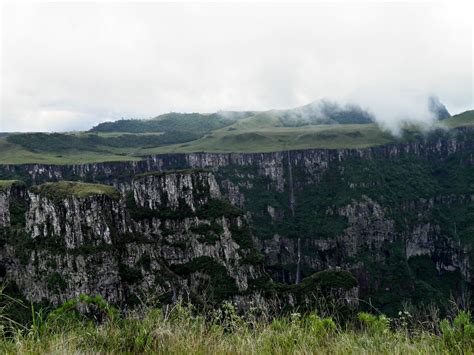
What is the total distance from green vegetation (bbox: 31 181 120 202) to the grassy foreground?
85.7 meters

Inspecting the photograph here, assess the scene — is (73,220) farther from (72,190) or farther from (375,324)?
(375,324)

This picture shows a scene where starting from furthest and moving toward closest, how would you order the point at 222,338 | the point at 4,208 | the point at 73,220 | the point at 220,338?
the point at 4,208 < the point at 73,220 < the point at 222,338 < the point at 220,338

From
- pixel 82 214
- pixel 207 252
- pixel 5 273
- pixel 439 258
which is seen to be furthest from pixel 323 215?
pixel 5 273

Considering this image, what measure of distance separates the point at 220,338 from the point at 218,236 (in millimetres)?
109713

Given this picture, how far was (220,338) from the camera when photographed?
8.20m

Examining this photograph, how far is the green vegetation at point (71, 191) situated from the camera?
89.1m

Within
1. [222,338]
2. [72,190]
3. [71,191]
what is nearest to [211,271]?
[72,190]

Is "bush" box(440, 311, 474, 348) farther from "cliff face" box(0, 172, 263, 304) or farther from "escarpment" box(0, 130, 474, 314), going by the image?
"cliff face" box(0, 172, 263, 304)

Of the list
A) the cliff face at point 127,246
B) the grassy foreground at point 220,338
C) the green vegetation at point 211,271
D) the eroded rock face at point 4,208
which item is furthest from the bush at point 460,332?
the eroded rock face at point 4,208

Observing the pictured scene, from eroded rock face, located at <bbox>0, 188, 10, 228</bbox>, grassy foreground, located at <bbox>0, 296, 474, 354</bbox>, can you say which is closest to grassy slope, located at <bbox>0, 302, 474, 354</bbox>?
grassy foreground, located at <bbox>0, 296, 474, 354</bbox>

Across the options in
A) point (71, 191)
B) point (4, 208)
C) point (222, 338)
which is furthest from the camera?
point (4, 208)

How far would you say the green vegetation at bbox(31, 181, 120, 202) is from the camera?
8906 centimetres

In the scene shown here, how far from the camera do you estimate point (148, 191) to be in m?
118

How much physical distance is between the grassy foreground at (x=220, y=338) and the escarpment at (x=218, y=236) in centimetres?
1530
